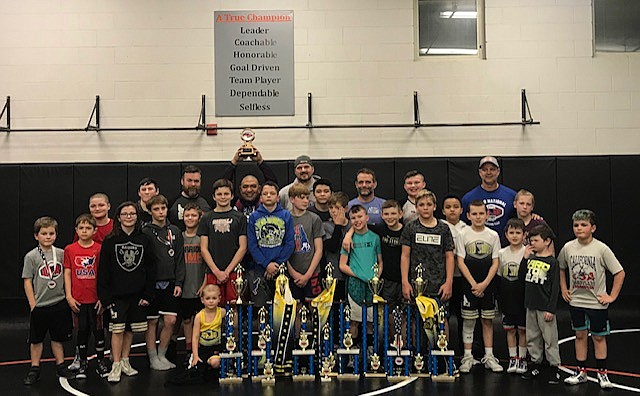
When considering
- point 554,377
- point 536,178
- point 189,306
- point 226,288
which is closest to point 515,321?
point 554,377

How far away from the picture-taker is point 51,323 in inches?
193

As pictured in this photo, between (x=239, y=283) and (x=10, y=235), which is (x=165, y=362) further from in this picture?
(x=10, y=235)

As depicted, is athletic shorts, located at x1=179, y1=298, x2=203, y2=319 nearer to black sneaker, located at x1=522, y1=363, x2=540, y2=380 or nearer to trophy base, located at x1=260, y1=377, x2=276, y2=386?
trophy base, located at x1=260, y1=377, x2=276, y2=386

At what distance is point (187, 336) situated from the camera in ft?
17.6

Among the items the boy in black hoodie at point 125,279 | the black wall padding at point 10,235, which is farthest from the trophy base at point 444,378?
the black wall padding at point 10,235

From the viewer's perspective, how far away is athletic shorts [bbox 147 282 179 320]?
5180 mm

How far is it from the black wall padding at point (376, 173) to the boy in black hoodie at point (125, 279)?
3187 millimetres

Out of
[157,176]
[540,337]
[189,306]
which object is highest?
→ [157,176]

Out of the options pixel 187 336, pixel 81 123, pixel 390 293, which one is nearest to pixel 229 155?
pixel 81 123

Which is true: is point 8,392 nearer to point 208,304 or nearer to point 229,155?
point 208,304

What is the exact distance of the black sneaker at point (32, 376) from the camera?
4.81m

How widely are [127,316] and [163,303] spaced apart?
343mm

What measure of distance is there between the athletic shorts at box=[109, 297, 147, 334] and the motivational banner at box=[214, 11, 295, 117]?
3.51 metres

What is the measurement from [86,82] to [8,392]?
4473 millimetres
